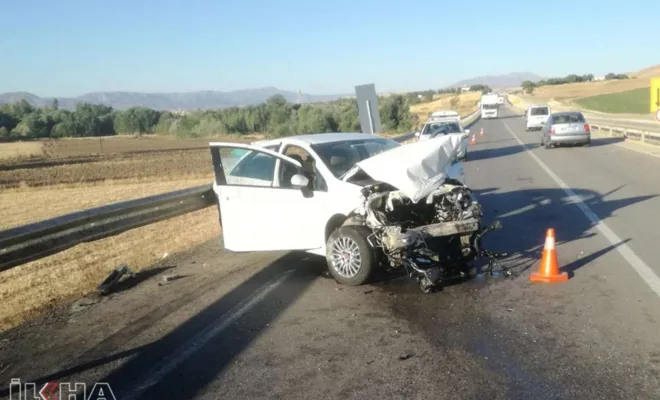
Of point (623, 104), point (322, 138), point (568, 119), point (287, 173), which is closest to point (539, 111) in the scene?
point (568, 119)

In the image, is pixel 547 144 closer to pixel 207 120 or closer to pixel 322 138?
pixel 322 138

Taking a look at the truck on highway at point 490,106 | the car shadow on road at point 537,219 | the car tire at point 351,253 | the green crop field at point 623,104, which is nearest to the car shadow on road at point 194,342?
the car tire at point 351,253

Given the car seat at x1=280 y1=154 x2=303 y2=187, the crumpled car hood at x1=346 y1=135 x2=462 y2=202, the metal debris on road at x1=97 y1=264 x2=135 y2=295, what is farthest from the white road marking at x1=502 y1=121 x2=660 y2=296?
the metal debris on road at x1=97 y1=264 x2=135 y2=295

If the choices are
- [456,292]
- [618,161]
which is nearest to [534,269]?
[456,292]

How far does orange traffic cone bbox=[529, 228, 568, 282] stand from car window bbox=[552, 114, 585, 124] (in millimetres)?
21515

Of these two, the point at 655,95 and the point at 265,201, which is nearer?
the point at 265,201

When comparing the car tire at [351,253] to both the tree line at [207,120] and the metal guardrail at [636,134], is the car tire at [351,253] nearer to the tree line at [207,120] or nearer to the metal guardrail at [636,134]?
the metal guardrail at [636,134]

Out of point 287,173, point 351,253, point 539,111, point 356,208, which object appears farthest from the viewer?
point 539,111

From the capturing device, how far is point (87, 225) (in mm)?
7984

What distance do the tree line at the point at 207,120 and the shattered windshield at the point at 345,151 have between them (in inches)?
1561

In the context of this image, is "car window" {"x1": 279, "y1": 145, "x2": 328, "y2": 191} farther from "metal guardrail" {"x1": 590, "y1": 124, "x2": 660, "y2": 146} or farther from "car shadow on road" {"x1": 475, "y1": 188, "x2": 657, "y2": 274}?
"metal guardrail" {"x1": 590, "y1": 124, "x2": 660, "y2": 146}

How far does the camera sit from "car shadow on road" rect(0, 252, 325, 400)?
196 inches

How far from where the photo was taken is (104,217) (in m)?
8.31

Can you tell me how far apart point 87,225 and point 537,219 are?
7079 millimetres
